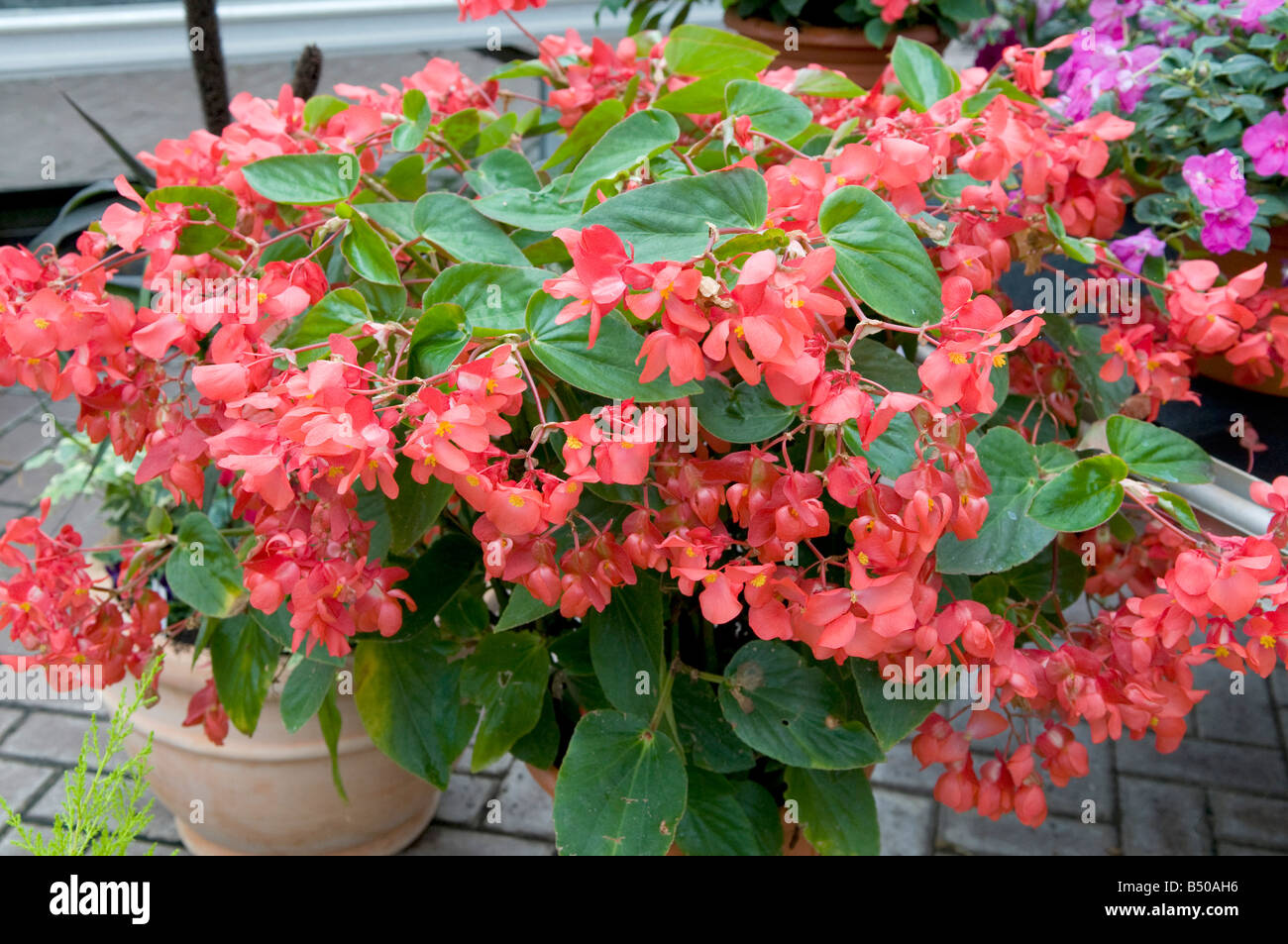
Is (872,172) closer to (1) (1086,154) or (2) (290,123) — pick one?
(1) (1086,154)

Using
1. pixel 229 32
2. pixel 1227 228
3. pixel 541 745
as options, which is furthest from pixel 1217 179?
pixel 229 32

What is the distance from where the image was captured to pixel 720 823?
82 cm

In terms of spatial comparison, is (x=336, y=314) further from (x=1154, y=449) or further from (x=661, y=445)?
(x=1154, y=449)

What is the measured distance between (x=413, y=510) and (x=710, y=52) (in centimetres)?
46

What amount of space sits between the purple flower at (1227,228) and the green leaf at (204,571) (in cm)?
84

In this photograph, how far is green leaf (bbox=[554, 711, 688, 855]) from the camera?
2.36 feet

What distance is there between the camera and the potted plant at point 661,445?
57 centimetres

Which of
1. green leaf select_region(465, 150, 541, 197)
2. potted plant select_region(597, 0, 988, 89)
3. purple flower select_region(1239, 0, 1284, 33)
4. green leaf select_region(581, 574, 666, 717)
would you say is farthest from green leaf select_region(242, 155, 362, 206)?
potted plant select_region(597, 0, 988, 89)

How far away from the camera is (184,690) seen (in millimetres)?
1174

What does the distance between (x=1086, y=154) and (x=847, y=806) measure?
1.70 ft

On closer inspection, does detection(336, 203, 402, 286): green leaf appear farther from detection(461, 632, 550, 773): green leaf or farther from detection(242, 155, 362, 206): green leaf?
detection(461, 632, 550, 773): green leaf

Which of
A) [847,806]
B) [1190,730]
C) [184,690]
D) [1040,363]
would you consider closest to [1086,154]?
[1040,363]

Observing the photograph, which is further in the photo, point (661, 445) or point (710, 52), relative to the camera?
point (710, 52)

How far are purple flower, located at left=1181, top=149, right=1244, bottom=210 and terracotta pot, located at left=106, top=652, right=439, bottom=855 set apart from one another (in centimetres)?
96
